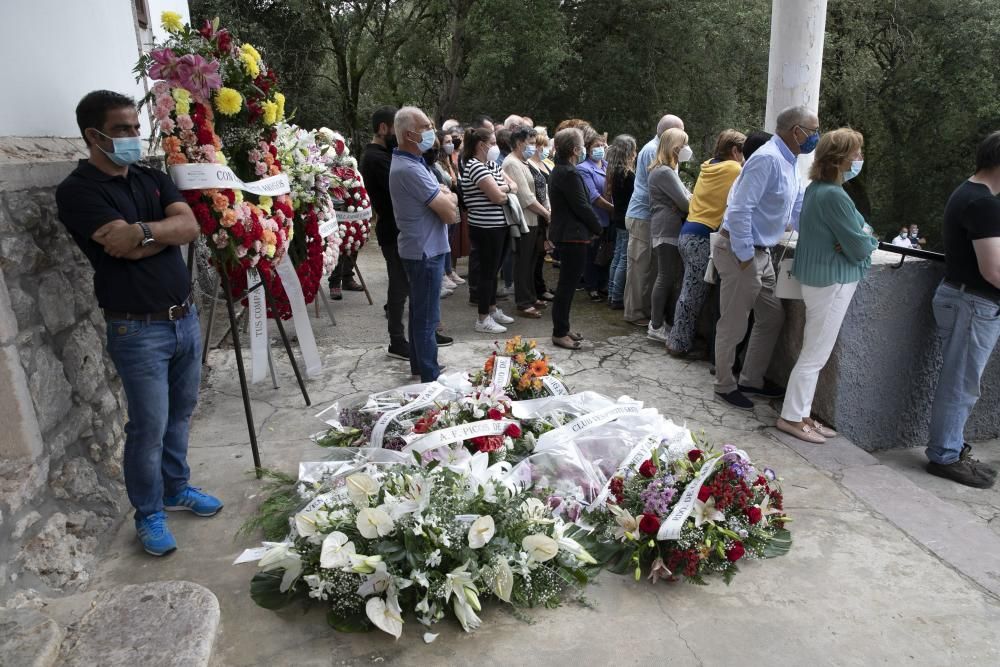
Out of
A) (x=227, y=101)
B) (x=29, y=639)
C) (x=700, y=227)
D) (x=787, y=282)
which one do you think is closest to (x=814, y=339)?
(x=787, y=282)

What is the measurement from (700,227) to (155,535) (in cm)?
436

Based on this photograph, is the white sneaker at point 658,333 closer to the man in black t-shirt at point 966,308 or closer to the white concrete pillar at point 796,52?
the white concrete pillar at point 796,52

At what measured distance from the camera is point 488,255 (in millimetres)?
6316

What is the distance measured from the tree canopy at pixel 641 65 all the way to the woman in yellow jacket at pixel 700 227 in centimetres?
1116

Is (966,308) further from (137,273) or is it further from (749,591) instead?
(137,273)

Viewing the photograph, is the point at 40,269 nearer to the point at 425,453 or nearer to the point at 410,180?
the point at 425,453

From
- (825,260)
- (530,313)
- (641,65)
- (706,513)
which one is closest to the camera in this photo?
(706,513)

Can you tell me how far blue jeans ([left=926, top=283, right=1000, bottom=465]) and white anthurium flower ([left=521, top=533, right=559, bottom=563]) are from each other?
311cm

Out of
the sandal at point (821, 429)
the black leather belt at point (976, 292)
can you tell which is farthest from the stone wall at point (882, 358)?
the black leather belt at point (976, 292)

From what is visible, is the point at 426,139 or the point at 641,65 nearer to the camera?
the point at 426,139

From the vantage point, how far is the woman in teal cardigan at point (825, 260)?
4.21 metres

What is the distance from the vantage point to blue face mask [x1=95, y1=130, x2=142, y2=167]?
2.86m

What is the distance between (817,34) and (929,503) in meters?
3.88

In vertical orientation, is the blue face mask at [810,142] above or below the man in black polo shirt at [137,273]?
above
